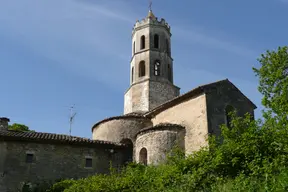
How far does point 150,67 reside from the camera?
3203 cm

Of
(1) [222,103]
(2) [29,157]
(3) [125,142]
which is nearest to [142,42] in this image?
(3) [125,142]

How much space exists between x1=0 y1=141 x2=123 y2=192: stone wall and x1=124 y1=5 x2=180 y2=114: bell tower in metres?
7.88

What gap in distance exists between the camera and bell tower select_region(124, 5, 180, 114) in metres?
31.0

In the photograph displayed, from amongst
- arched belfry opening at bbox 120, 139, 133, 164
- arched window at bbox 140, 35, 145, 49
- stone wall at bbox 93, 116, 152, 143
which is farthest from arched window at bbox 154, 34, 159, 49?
arched belfry opening at bbox 120, 139, 133, 164

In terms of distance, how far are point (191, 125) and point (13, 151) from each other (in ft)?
34.8

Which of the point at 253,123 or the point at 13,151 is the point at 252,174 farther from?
the point at 13,151

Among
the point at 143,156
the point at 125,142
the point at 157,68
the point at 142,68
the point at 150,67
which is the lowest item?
the point at 143,156

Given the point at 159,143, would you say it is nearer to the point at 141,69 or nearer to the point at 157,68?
the point at 157,68

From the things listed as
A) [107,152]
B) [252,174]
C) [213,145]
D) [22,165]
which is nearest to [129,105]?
[107,152]

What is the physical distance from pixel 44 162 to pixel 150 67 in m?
13.0

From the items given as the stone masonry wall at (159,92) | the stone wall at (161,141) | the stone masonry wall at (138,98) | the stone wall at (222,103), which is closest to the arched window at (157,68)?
the stone masonry wall at (159,92)

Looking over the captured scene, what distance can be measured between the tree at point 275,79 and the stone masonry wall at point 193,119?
353 cm

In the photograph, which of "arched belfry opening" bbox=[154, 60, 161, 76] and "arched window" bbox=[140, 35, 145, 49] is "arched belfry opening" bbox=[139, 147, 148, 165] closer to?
"arched belfry opening" bbox=[154, 60, 161, 76]

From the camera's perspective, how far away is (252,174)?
14.8 meters
